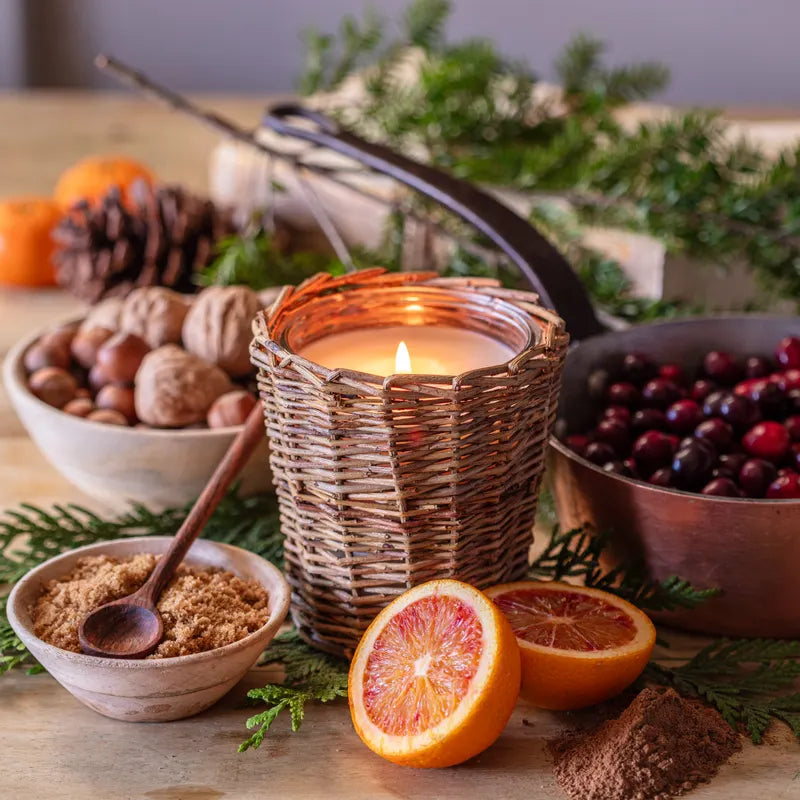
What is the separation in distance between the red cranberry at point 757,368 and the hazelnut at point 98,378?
0.49 metres

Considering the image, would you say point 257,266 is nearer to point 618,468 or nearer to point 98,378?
point 98,378

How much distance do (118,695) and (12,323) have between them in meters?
0.78

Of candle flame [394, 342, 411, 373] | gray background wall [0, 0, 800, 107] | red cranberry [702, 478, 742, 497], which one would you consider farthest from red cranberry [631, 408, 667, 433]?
gray background wall [0, 0, 800, 107]

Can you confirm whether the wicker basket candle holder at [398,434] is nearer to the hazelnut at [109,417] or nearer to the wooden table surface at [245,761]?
the wooden table surface at [245,761]

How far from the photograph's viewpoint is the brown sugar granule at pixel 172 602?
60cm

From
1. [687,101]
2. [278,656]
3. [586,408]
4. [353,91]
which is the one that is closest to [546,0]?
[687,101]

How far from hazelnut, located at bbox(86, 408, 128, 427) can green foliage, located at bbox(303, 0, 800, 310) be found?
450 millimetres

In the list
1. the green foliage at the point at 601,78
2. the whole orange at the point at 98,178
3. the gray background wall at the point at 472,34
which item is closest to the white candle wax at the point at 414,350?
the green foliage at the point at 601,78

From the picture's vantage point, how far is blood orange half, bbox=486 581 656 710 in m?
0.59

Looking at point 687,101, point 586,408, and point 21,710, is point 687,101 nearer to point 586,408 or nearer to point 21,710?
point 586,408

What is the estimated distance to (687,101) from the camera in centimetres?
274

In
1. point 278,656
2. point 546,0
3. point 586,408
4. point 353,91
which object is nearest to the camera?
point 278,656

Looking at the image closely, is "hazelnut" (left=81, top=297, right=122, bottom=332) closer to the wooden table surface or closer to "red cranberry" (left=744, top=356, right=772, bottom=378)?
the wooden table surface

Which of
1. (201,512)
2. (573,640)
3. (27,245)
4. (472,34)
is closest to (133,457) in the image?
(201,512)
